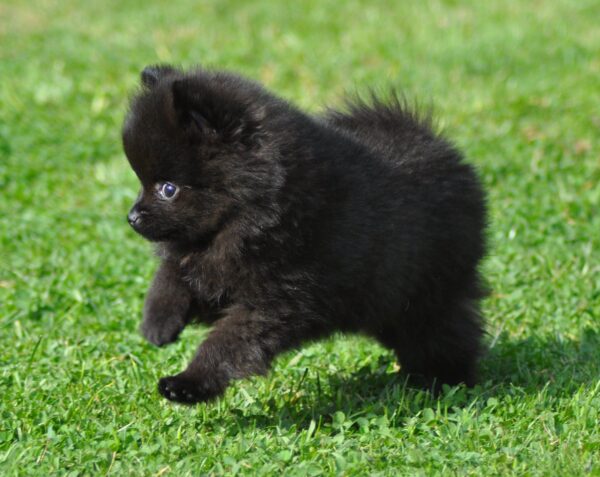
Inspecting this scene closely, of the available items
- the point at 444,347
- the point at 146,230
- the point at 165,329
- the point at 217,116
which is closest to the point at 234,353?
the point at 165,329

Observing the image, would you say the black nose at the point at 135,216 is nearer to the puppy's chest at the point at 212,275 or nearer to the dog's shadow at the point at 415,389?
the puppy's chest at the point at 212,275

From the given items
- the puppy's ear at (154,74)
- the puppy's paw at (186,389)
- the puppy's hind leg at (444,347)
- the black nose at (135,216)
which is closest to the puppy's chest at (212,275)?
the black nose at (135,216)

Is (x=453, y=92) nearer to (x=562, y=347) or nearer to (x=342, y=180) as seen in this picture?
(x=562, y=347)

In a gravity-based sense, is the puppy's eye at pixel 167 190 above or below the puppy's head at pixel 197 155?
below

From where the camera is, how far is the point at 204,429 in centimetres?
408

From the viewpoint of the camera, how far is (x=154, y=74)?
4164 mm

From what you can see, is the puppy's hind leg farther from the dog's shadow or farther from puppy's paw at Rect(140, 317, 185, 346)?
puppy's paw at Rect(140, 317, 185, 346)

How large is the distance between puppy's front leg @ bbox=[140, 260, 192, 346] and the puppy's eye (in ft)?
1.26

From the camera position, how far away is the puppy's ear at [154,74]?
4.12m

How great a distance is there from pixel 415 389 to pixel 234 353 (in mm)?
1060

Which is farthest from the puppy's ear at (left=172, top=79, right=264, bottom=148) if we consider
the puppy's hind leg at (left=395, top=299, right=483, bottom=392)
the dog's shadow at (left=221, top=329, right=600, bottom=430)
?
the puppy's hind leg at (left=395, top=299, right=483, bottom=392)

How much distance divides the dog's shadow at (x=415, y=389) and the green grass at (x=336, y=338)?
1cm

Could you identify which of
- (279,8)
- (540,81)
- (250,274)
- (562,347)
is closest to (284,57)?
(279,8)

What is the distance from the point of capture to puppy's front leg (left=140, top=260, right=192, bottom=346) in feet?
13.8
